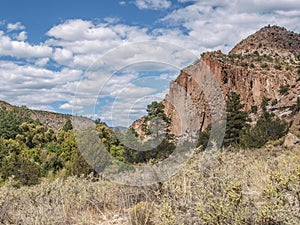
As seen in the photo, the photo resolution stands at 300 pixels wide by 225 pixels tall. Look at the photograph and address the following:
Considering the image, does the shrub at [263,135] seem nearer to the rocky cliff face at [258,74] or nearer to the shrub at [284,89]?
the rocky cliff face at [258,74]

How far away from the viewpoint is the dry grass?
3.07 m

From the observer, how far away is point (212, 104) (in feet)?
89.1

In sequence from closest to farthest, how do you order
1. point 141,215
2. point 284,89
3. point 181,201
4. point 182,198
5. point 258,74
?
1. point 181,201
2. point 182,198
3. point 141,215
4. point 284,89
5. point 258,74

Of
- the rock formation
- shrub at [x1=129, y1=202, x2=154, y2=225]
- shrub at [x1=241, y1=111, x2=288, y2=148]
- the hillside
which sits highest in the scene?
the rock formation

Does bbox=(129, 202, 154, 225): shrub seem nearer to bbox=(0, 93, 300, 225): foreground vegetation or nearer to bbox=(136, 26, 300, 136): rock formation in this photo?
bbox=(0, 93, 300, 225): foreground vegetation

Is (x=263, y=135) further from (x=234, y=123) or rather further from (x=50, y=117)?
(x=50, y=117)

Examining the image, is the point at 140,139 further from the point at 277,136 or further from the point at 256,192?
the point at 256,192

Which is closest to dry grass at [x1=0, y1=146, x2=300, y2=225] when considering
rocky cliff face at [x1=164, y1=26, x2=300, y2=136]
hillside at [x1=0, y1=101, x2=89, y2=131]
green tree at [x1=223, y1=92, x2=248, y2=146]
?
green tree at [x1=223, y1=92, x2=248, y2=146]

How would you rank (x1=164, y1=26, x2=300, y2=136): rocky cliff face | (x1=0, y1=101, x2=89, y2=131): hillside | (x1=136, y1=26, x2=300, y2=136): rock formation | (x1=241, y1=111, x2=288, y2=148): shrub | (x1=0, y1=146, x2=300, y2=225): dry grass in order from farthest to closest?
(x1=0, y1=101, x2=89, y2=131): hillside
(x1=164, y1=26, x2=300, y2=136): rocky cliff face
(x1=136, y1=26, x2=300, y2=136): rock formation
(x1=241, y1=111, x2=288, y2=148): shrub
(x1=0, y1=146, x2=300, y2=225): dry grass

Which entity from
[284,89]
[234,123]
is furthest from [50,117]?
[234,123]

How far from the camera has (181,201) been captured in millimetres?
3918

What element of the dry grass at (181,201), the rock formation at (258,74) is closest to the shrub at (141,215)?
the dry grass at (181,201)

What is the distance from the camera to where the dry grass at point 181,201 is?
10.1ft

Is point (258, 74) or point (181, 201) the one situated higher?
point (258, 74)
